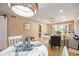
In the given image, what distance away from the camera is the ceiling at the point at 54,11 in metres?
1.70

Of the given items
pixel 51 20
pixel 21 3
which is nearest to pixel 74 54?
pixel 51 20

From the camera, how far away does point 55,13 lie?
1.75m

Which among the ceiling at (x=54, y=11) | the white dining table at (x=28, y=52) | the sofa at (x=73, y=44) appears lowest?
the white dining table at (x=28, y=52)

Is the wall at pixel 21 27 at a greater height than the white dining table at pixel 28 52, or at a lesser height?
greater

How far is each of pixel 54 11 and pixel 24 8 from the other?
45 cm

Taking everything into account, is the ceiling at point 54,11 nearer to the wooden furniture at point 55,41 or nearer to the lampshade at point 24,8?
the lampshade at point 24,8

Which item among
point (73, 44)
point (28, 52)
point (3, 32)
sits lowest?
point (28, 52)

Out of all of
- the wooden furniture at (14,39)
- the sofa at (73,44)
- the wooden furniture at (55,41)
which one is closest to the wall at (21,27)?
the wooden furniture at (14,39)

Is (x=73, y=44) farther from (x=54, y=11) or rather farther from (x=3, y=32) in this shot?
(x=3, y=32)

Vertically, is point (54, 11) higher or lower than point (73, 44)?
higher

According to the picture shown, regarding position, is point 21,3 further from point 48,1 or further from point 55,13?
point 55,13

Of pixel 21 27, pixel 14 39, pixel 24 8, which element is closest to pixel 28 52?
pixel 14 39

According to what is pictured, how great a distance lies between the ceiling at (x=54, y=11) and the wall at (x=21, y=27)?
0.35 feet

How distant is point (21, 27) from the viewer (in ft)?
5.81
